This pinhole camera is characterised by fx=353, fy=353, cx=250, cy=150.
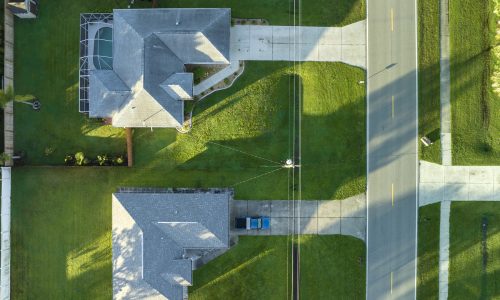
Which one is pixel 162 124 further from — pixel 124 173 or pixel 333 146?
pixel 333 146

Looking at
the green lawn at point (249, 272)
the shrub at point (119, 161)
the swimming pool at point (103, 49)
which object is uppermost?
the swimming pool at point (103, 49)

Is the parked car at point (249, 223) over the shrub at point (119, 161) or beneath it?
beneath

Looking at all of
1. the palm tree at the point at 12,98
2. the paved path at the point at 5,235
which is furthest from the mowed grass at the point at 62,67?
the paved path at the point at 5,235

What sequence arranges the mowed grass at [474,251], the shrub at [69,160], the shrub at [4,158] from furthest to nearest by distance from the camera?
the mowed grass at [474,251], the shrub at [69,160], the shrub at [4,158]

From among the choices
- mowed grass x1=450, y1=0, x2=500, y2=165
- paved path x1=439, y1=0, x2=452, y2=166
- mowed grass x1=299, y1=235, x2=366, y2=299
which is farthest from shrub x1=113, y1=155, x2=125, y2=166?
mowed grass x1=450, y1=0, x2=500, y2=165

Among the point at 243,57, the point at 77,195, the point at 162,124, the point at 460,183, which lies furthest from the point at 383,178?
the point at 77,195

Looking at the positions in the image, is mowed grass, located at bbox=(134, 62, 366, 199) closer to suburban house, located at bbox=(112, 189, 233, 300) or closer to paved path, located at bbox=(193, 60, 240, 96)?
paved path, located at bbox=(193, 60, 240, 96)

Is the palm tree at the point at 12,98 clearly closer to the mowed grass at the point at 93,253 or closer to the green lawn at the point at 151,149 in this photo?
the green lawn at the point at 151,149

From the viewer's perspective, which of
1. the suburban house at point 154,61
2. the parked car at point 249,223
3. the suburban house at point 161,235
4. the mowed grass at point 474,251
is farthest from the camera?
the mowed grass at point 474,251

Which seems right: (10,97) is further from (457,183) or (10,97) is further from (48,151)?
(457,183)
